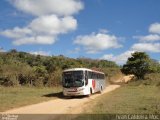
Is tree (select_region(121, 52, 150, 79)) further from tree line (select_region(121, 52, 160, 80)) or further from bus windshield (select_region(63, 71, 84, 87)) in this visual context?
bus windshield (select_region(63, 71, 84, 87))

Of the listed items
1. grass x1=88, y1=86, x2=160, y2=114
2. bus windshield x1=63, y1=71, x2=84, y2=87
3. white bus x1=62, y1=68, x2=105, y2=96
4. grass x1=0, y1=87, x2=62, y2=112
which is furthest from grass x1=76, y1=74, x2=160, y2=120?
grass x1=0, y1=87, x2=62, y2=112

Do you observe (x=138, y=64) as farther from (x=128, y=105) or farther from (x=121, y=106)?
(x=121, y=106)

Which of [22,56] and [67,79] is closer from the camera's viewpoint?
[67,79]

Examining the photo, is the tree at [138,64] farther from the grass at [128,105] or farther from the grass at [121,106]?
the grass at [128,105]

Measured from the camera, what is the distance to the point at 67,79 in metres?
34.4

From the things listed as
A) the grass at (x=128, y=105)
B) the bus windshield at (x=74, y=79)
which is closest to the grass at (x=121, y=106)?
the grass at (x=128, y=105)

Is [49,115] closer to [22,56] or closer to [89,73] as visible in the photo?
[89,73]

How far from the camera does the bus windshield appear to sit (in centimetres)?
3409

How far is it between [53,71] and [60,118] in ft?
146

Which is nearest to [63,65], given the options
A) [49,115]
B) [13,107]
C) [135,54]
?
[135,54]

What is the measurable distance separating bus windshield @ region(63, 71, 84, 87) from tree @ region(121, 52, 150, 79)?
137ft

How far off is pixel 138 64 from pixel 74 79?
42695 mm

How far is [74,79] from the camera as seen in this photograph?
112 ft

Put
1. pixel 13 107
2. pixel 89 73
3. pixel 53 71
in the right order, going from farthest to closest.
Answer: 1. pixel 53 71
2. pixel 89 73
3. pixel 13 107
